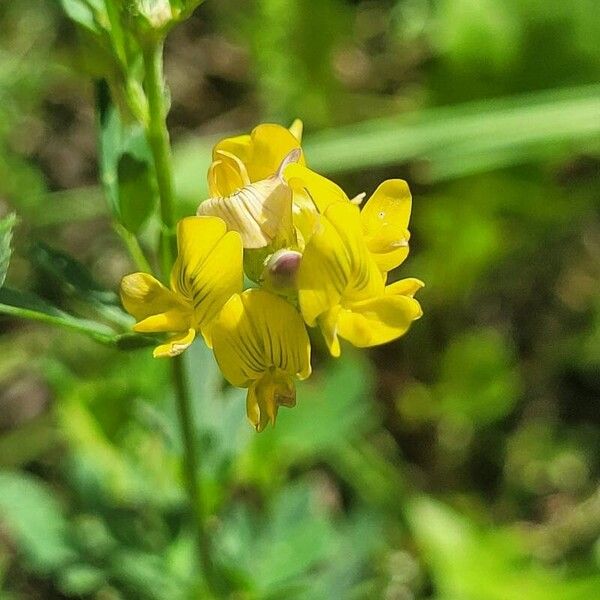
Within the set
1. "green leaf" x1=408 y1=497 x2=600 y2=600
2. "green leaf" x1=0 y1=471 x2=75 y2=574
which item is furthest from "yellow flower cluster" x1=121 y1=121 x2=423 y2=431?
"green leaf" x1=408 y1=497 x2=600 y2=600

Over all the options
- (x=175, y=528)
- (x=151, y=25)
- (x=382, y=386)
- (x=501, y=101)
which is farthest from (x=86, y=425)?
(x=501, y=101)

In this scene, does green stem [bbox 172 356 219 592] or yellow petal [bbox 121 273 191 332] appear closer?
yellow petal [bbox 121 273 191 332]

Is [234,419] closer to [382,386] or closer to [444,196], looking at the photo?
[382,386]

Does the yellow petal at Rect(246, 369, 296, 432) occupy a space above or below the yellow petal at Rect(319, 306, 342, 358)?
below

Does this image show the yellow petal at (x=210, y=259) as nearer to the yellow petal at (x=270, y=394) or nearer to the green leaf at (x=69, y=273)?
the yellow petal at (x=270, y=394)

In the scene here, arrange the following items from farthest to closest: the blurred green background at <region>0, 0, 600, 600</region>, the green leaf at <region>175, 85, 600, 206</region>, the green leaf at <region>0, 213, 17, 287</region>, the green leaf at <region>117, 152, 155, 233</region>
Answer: the green leaf at <region>175, 85, 600, 206</region> → the blurred green background at <region>0, 0, 600, 600</region> → the green leaf at <region>117, 152, 155, 233</region> → the green leaf at <region>0, 213, 17, 287</region>

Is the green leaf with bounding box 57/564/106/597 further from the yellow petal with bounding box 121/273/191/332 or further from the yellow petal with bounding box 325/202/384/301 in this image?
the yellow petal with bounding box 325/202/384/301
